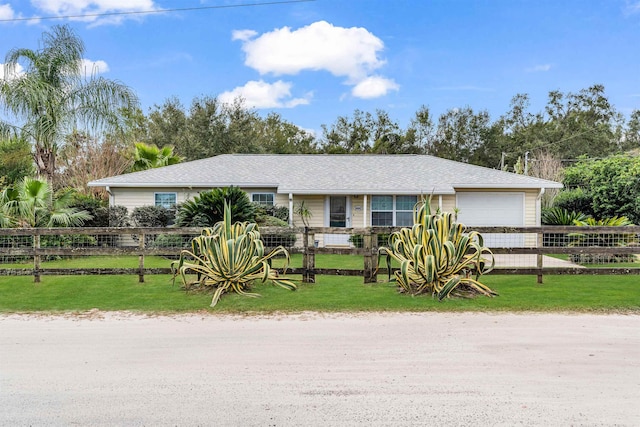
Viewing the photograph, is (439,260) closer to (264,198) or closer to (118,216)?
(264,198)

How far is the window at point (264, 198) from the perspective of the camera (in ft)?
59.1

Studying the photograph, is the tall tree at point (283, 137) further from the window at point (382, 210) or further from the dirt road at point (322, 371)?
the dirt road at point (322, 371)

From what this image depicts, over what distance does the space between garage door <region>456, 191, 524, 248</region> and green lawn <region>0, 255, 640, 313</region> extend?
8260 mm

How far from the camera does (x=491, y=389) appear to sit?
152 inches

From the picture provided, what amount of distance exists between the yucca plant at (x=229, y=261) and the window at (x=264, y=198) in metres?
9.66

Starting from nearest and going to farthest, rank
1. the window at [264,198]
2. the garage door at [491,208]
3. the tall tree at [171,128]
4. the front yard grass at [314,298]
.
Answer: the front yard grass at [314,298]
the garage door at [491,208]
the window at [264,198]
the tall tree at [171,128]

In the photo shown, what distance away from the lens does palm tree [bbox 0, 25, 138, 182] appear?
591 inches

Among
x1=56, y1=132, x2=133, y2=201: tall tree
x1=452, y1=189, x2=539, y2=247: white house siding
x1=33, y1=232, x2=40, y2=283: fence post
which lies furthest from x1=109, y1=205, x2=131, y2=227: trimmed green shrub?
x1=452, y1=189, x2=539, y2=247: white house siding

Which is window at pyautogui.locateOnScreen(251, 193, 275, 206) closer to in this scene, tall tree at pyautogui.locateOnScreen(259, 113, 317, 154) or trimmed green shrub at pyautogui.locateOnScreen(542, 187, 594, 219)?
trimmed green shrub at pyautogui.locateOnScreen(542, 187, 594, 219)

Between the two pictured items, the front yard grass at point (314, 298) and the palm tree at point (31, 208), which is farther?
the palm tree at point (31, 208)

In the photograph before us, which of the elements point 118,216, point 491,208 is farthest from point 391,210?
point 118,216

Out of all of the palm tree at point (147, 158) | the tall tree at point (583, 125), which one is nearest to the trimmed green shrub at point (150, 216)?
the palm tree at point (147, 158)

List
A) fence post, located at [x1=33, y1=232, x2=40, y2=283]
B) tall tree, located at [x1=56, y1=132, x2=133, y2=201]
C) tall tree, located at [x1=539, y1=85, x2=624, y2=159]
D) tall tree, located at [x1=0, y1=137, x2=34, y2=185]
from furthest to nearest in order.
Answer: tall tree, located at [x1=539, y1=85, x2=624, y2=159] < tall tree, located at [x1=0, y1=137, x2=34, y2=185] < tall tree, located at [x1=56, y1=132, x2=133, y2=201] < fence post, located at [x1=33, y1=232, x2=40, y2=283]

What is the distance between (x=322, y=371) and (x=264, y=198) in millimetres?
14034
